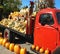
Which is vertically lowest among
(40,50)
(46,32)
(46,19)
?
(40,50)

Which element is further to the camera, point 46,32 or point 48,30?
point 46,32

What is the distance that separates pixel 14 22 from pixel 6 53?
7.44 m

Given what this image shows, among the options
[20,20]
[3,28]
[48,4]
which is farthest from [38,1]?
[3,28]

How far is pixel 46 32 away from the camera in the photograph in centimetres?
1039

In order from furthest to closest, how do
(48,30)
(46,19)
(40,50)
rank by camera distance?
(46,19) → (40,50) → (48,30)

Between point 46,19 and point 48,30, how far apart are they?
45cm

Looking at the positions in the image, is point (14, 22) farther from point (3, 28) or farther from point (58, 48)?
point (58, 48)

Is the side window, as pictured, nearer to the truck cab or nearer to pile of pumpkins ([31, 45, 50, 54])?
the truck cab

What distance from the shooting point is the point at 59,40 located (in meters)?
9.61

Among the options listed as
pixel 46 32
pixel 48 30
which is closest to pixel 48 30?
pixel 48 30

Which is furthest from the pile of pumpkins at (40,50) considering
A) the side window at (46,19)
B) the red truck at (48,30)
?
the side window at (46,19)

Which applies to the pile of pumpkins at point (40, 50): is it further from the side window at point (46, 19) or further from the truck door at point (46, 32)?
the side window at point (46, 19)

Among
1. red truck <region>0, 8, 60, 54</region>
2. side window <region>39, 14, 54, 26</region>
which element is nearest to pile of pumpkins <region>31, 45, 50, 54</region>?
red truck <region>0, 8, 60, 54</region>

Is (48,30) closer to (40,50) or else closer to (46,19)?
(46,19)
